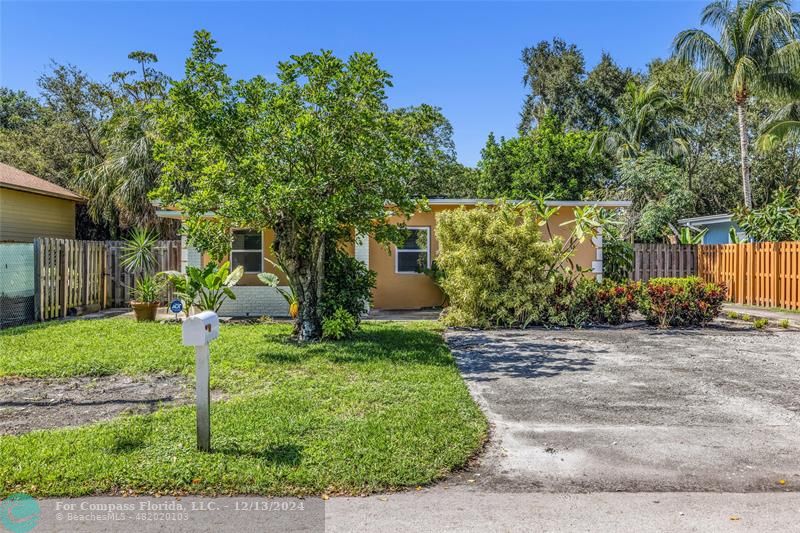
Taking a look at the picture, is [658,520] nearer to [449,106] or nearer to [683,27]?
[449,106]

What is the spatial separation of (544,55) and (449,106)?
16.2 meters

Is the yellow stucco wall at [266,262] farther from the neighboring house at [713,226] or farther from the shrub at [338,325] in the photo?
the neighboring house at [713,226]

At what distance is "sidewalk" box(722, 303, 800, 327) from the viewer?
12984 mm

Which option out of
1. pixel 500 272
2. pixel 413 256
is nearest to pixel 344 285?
pixel 500 272

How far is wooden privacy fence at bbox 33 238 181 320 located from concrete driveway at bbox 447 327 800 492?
9.44 meters

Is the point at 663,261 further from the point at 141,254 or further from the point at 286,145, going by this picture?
the point at 141,254

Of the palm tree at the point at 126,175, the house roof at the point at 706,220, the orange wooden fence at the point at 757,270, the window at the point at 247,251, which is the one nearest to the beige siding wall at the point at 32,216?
the palm tree at the point at 126,175

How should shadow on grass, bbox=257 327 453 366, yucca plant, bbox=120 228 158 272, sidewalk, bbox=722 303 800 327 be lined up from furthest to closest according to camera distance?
yucca plant, bbox=120 228 158 272, sidewalk, bbox=722 303 800 327, shadow on grass, bbox=257 327 453 366

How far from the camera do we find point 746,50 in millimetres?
19938

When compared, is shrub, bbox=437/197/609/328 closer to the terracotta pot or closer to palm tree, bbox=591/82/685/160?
the terracotta pot

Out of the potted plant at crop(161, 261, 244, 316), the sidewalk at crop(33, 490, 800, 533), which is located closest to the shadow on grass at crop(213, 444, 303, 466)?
the sidewalk at crop(33, 490, 800, 533)

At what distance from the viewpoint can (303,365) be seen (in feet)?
24.5

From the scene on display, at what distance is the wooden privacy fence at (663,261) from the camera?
1848 centimetres

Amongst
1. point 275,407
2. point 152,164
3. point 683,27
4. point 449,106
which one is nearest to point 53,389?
point 275,407
